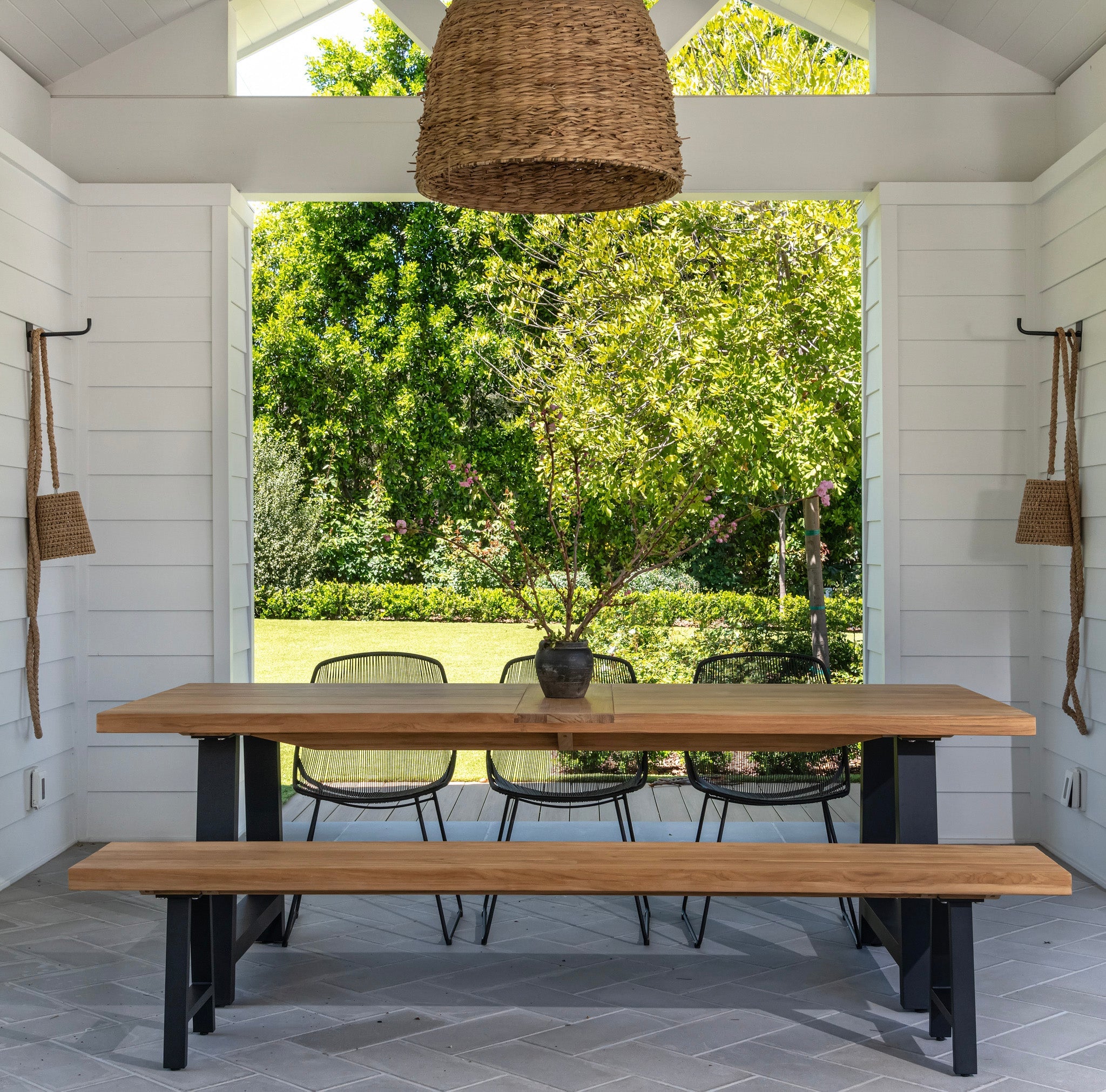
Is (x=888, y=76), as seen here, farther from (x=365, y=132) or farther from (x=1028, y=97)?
(x=365, y=132)

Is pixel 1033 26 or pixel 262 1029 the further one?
pixel 1033 26

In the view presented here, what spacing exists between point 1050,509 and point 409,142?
2755 millimetres

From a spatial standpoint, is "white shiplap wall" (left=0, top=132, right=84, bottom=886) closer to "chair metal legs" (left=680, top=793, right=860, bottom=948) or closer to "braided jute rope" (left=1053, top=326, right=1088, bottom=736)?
"chair metal legs" (left=680, top=793, right=860, bottom=948)

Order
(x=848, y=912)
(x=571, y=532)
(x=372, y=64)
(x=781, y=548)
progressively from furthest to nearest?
(x=372, y=64), (x=571, y=532), (x=781, y=548), (x=848, y=912)

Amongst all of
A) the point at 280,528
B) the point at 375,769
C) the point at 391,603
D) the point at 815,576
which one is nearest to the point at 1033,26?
the point at 815,576

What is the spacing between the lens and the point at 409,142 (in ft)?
13.7

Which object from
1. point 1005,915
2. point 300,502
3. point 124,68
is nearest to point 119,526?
point 124,68

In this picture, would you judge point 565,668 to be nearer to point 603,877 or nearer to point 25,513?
point 603,877

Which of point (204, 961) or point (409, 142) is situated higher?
point (409, 142)

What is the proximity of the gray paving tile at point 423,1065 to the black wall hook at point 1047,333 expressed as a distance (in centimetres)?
306

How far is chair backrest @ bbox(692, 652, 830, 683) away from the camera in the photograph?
12.5 feet

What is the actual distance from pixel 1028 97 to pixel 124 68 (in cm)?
352

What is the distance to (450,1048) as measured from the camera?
2.48 meters

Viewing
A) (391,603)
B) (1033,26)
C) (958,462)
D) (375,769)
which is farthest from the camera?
(391,603)
